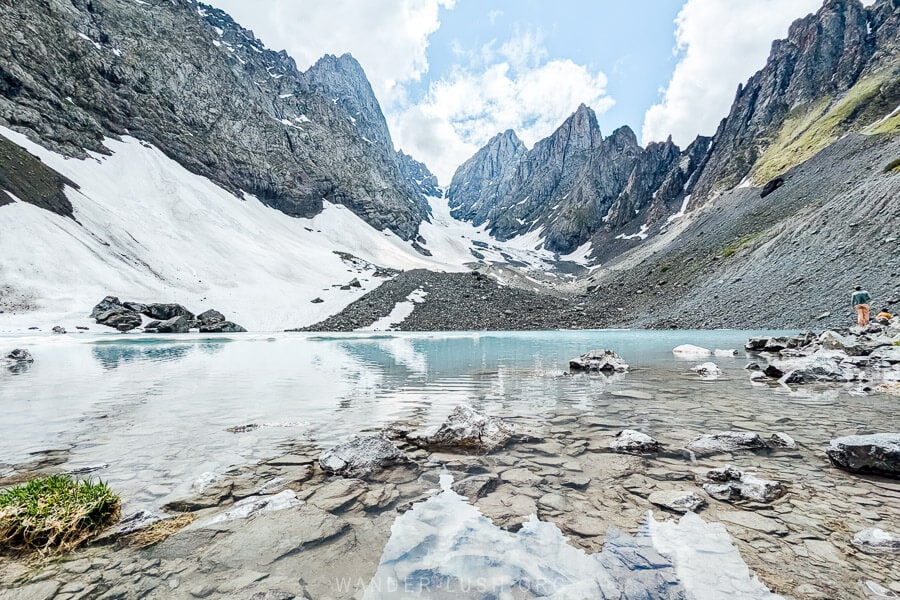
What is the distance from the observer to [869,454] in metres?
5.36

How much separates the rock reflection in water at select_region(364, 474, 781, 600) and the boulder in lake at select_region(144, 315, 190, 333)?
191 feet

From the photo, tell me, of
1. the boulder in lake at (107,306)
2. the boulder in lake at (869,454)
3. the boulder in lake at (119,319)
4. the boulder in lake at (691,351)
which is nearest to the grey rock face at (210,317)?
the boulder in lake at (119,319)

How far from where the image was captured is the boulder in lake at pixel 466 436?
7173 millimetres

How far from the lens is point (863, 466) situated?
534 cm

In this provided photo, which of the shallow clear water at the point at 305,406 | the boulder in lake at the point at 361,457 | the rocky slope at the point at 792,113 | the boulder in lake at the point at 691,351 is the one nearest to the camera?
the boulder in lake at the point at 361,457

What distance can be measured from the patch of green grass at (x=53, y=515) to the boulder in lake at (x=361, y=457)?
2.55 meters

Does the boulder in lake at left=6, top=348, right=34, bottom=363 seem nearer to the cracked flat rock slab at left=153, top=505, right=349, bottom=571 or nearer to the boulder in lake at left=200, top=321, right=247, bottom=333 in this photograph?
the cracked flat rock slab at left=153, top=505, right=349, bottom=571

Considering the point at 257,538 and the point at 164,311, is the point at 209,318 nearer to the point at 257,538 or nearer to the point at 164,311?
the point at 164,311

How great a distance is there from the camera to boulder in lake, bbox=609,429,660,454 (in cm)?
662

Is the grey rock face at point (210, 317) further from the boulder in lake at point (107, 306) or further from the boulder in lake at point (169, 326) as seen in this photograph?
the boulder in lake at point (107, 306)

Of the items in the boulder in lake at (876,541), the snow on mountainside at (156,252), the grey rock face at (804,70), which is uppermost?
the grey rock face at (804,70)

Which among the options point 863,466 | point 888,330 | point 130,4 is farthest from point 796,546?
point 130,4

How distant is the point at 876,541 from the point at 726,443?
3.07m

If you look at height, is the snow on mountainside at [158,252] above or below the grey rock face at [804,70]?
below
